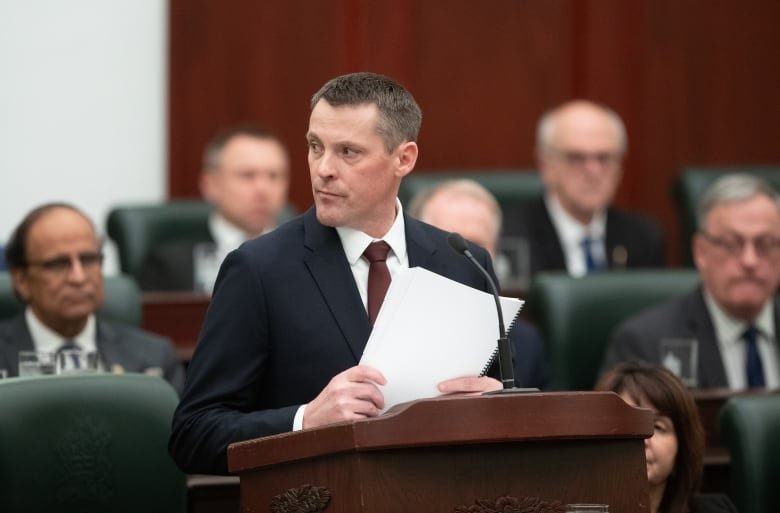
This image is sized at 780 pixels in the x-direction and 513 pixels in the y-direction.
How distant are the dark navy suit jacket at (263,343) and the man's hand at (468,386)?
262 millimetres

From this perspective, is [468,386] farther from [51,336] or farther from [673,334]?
[673,334]

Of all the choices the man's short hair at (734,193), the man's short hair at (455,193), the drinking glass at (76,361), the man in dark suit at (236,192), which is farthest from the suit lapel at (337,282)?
the man in dark suit at (236,192)

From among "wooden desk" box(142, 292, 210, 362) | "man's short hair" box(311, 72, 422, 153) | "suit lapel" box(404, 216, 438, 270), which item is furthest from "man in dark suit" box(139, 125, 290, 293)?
"man's short hair" box(311, 72, 422, 153)

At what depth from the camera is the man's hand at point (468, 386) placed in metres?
2.79

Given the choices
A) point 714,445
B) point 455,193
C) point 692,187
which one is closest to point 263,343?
point 714,445

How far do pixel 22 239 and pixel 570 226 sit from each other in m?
2.71

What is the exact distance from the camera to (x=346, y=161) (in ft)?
9.81

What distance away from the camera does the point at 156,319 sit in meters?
5.64

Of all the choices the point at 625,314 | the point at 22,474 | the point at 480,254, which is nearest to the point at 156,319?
the point at 625,314

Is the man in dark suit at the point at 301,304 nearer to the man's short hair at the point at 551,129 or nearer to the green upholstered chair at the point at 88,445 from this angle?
the green upholstered chair at the point at 88,445

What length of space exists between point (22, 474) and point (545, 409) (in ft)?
4.43

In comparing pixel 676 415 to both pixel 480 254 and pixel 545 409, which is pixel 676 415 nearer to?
pixel 480 254

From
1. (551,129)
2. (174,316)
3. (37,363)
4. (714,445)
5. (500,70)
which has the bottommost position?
(714,445)

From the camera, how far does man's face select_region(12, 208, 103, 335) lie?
15.4 ft
